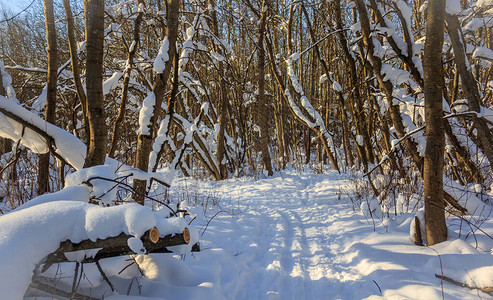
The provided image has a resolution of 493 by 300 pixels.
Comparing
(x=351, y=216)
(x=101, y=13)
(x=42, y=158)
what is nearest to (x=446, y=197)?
(x=351, y=216)

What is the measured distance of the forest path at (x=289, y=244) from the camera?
2160mm

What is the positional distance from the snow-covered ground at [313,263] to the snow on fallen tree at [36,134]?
1.13 meters

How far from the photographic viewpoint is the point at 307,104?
22.5ft

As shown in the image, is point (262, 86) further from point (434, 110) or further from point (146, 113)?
point (434, 110)

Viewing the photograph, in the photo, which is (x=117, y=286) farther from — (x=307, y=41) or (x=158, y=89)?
(x=307, y=41)

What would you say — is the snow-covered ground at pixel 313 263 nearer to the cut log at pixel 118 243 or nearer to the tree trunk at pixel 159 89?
the cut log at pixel 118 243

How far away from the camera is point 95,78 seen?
96.6 inches

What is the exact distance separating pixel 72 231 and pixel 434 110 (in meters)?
2.65

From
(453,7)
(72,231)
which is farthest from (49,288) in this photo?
(453,7)

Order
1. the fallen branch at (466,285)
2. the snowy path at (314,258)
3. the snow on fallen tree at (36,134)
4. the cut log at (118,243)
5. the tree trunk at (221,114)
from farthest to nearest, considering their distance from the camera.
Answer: the tree trunk at (221,114) < the snow on fallen tree at (36,134) < the snowy path at (314,258) < the fallen branch at (466,285) < the cut log at (118,243)

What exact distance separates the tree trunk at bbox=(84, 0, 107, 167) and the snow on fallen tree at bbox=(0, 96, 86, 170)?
0.18 m

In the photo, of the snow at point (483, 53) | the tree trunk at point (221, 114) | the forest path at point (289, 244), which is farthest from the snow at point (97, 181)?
the tree trunk at point (221, 114)

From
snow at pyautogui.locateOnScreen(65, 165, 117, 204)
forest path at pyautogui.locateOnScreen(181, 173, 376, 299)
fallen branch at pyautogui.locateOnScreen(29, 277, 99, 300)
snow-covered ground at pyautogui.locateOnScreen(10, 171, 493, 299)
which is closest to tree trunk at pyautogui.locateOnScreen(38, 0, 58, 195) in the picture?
snow-covered ground at pyautogui.locateOnScreen(10, 171, 493, 299)

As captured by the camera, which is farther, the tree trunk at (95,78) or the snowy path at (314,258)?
the tree trunk at (95,78)
